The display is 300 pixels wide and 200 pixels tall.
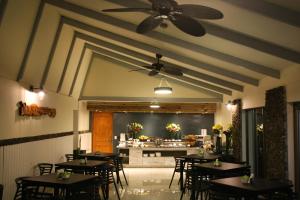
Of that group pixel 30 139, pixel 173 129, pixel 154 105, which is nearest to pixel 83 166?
pixel 30 139

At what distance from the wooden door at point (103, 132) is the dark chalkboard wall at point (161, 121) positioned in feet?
0.87

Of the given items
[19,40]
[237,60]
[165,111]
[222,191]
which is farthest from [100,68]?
[222,191]

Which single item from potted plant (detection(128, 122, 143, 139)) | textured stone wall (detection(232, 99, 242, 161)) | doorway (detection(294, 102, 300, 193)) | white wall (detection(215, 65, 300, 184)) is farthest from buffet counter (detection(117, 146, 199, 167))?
doorway (detection(294, 102, 300, 193))

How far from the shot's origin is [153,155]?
42.0 feet

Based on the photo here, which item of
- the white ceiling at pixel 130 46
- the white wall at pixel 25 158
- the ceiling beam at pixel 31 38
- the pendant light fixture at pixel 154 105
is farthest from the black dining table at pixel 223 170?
the pendant light fixture at pixel 154 105

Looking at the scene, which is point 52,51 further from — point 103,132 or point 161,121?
point 161,121

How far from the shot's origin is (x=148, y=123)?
14.3m

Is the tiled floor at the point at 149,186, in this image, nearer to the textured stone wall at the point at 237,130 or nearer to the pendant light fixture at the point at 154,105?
the textured stone wall at the point at 237,130

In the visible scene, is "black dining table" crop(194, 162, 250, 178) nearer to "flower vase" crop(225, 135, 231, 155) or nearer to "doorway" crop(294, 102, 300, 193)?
"doorway" crop(294, 102, 300, 193)

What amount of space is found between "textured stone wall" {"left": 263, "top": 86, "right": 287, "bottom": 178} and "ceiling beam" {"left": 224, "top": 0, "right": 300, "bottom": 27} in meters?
2.37

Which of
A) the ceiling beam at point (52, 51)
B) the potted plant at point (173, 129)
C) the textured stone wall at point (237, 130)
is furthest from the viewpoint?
the potted plant at point (173, 129)

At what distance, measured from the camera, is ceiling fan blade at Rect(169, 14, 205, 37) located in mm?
3850

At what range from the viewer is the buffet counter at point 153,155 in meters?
12.7

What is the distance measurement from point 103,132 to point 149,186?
5576 millimetres
